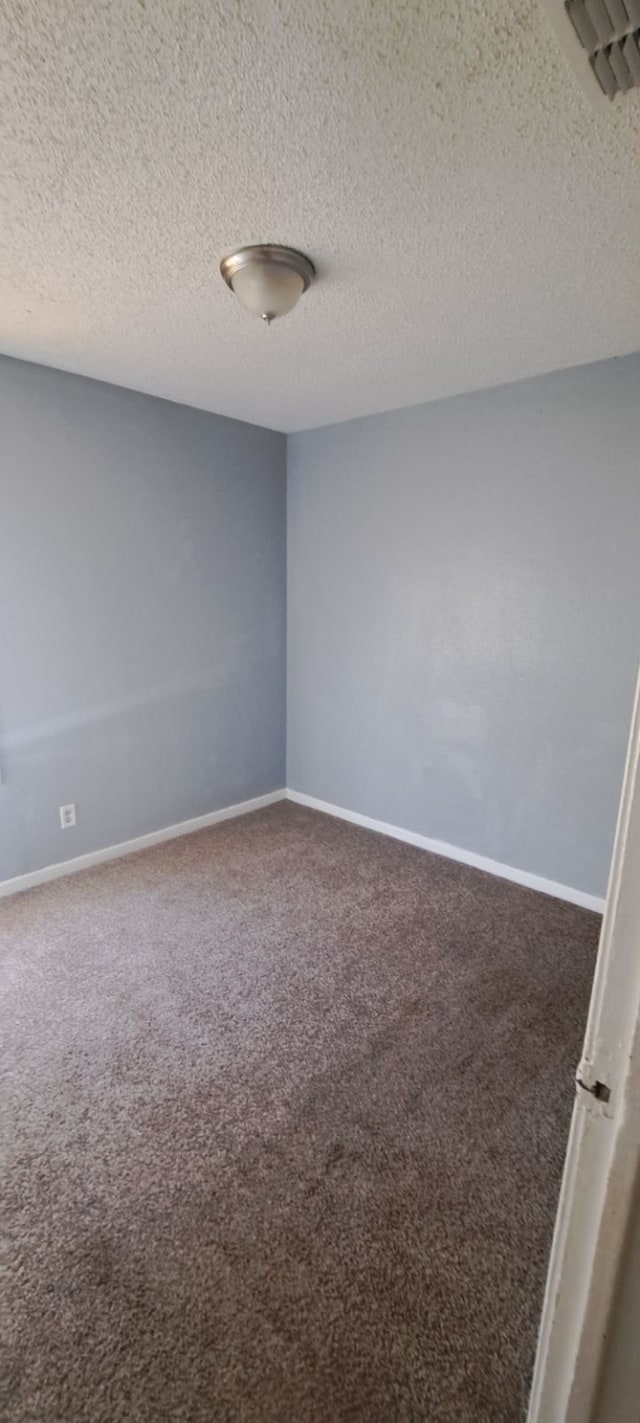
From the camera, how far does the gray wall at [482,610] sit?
8.09ft

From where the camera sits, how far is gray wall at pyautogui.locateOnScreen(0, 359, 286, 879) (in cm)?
261

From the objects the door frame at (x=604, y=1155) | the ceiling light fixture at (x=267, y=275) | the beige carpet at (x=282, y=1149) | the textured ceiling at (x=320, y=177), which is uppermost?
the textured ceiling at (x=320, y=177)

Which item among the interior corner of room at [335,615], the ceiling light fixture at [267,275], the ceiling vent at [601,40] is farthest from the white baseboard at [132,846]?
the ceiling vent at [601,40]

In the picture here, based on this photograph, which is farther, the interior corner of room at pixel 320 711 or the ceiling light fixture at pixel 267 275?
the ceiling light fixture at pixel 267 275

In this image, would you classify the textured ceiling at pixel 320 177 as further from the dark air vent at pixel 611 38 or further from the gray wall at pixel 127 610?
the gray wall at pixel 127 610

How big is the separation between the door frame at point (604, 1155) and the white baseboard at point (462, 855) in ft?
7.48

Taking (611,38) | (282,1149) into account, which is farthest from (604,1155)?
(611,38)

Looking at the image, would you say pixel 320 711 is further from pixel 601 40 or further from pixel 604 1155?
pixel 604 1155

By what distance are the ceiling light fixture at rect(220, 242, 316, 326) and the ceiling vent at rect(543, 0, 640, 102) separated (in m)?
0.82

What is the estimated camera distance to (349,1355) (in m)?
1.10

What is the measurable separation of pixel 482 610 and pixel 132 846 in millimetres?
2189

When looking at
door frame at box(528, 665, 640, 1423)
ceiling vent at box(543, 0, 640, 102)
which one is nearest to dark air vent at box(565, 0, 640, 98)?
ceiling vent at box(543, 0, 640, 102)

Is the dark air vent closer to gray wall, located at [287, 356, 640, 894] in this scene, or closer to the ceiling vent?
the ceiling vent

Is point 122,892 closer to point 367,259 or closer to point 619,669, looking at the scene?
point 619,669
